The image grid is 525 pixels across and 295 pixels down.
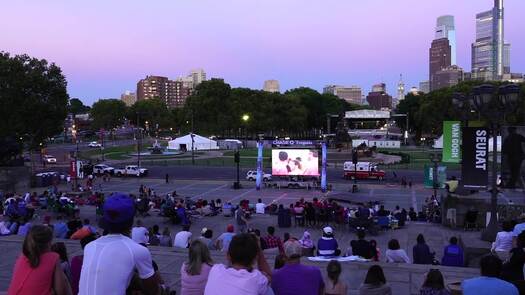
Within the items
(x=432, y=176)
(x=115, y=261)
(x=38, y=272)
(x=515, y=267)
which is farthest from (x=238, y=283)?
(x=432, y=176)

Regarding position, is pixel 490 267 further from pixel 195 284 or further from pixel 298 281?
pixel 195 284

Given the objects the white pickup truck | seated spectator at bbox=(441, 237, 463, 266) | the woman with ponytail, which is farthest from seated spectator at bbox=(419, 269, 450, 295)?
the white pickup truck

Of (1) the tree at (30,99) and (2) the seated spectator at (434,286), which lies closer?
(2) the seated spectator at (434,286)

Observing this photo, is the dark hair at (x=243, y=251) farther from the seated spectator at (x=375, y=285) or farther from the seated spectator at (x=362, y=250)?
the seated spectator at (x=362, y=250)

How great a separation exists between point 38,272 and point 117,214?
1181 millimetres

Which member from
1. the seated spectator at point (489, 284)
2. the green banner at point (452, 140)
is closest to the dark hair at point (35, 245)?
the seated spectator at point (489, 284)

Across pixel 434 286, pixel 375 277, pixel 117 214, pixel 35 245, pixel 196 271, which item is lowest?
pixel 434 286

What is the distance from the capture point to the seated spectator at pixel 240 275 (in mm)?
3847

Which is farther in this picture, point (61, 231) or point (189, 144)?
point (189, 144)

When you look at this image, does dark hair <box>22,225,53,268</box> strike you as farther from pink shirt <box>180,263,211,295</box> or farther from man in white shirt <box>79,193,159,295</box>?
pink shirt <box>180,263,211,295</box>

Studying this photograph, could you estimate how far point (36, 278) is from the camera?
4227mm

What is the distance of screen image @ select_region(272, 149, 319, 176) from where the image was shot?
41.5 m

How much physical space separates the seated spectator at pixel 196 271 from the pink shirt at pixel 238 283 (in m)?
1.67

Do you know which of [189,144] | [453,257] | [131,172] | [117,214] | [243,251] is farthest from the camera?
[189,144]
